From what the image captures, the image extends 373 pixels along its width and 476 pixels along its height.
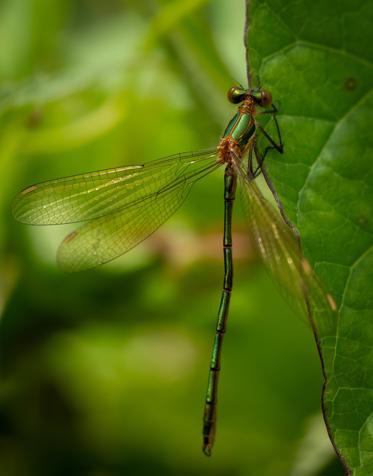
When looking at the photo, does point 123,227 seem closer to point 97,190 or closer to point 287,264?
point 97,190

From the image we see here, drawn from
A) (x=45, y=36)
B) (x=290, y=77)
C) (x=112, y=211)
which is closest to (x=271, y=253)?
(x=290, y=77)

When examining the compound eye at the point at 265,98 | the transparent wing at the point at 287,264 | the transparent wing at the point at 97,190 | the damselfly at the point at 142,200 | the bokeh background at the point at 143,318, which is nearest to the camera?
the transparent wing at the point at 287,264

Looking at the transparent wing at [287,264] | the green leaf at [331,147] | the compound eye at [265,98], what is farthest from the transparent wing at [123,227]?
the green leaf at [331,147]

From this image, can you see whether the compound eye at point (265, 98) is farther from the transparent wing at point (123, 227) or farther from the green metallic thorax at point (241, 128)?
the transparent wing at point (123, 227)

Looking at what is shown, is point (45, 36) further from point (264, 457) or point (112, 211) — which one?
point (264, 457)

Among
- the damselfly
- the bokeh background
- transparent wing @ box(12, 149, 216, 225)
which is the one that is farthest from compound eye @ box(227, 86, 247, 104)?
transparent wing @ box(12, 149, 216, 225)

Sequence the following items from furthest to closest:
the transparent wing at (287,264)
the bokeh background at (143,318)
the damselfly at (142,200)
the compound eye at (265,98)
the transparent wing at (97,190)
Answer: the bokeh background at (143,318), the transparent wing at (97,190), the damselfly at (142,200), the compound eye at (265,98), the transparent wing at (287,264)

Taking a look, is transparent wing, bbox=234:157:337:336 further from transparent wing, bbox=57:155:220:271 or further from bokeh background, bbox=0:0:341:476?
bokeh background, bbox=0:0:341:476

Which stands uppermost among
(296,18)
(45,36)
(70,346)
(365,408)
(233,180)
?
(45,36)

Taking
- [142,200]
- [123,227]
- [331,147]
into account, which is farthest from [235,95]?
[331,147]
